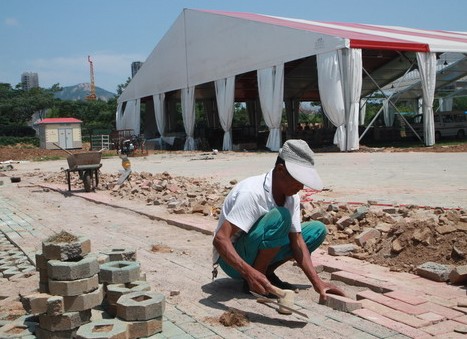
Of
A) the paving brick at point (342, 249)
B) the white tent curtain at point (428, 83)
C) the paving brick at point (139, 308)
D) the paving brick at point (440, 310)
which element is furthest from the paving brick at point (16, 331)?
the white tent curtain at point (428, 83)

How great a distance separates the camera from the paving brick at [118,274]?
325 cm

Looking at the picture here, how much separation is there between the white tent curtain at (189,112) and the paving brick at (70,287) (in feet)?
86.9

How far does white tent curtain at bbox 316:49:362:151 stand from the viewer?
64.2ft

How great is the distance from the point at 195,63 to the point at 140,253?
938 inches

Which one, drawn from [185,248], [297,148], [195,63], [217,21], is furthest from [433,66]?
[297,148]

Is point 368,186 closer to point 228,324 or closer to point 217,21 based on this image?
point 228,324

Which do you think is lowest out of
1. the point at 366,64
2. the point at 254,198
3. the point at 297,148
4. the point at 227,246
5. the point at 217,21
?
the point at 227,246

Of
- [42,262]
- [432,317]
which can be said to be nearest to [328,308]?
[432,317]

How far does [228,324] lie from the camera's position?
3098mm

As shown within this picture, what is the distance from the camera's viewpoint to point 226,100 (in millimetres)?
26484

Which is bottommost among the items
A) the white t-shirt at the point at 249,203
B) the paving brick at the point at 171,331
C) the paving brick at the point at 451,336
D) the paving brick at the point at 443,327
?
the paving brick at the point at 451,336

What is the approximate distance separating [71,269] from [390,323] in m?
1.96

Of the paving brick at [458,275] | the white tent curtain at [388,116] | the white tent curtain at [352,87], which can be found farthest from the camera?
the white tent curtain at [388,116]

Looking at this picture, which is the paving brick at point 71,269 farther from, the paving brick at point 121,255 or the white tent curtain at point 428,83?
the white tent curtain at point 428,83
